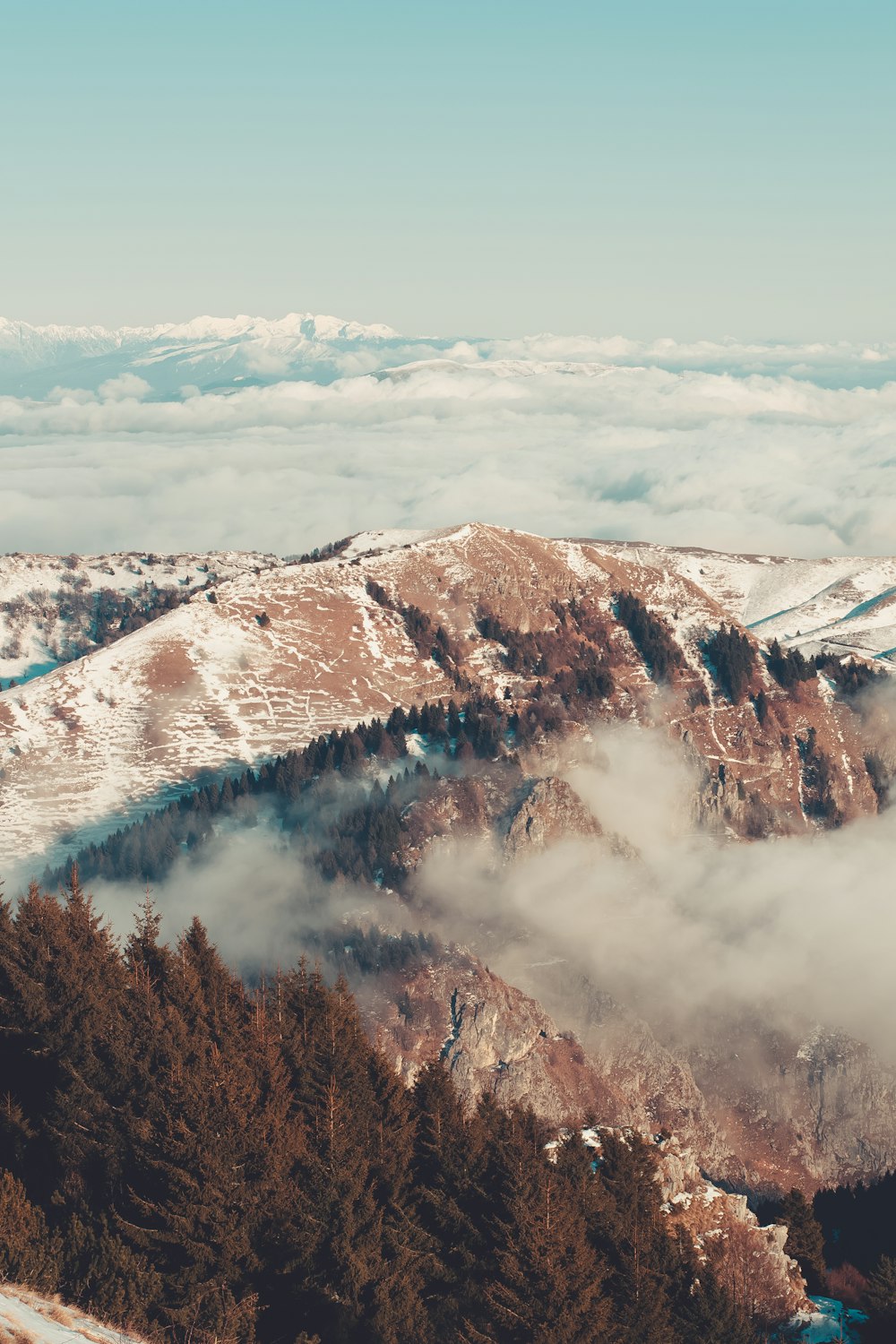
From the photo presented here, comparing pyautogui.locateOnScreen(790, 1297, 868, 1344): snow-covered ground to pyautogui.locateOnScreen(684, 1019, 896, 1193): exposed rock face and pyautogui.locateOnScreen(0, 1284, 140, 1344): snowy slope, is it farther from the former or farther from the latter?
pyautogui.locateOnScreen(684, 1019, 896, 1193): exposed rock face

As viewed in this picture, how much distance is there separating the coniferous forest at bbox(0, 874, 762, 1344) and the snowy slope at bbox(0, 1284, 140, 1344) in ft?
8.27

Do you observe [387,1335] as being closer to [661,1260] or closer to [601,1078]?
[661,1260]

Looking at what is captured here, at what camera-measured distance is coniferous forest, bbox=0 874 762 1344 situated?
5125cm

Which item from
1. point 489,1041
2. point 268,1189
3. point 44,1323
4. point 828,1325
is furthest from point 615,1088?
point 44,1323

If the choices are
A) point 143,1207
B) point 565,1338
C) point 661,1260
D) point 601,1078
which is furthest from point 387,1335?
point 601,1078

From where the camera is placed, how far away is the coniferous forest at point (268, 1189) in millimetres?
51250

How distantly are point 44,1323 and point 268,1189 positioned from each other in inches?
564

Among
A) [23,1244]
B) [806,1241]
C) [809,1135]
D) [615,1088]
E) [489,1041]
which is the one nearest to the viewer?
[23,1244]

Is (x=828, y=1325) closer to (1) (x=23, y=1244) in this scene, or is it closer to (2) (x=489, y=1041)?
(1) (x=23, y=1244)

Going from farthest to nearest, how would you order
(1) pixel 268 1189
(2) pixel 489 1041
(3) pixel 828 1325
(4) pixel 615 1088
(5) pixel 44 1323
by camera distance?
(4) pixel 615 1088, (2) pixel 489 1041, (3) pixel 828 1325, (1) pixel 268 1189, (5) pixel 44 1323

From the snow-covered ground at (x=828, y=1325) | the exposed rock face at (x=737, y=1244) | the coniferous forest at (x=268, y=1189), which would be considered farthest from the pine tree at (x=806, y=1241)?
the coniferous forest at (x=268, y=1189)

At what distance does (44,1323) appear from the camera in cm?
4150

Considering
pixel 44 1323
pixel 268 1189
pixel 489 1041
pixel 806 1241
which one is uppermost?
pixel 44 1323

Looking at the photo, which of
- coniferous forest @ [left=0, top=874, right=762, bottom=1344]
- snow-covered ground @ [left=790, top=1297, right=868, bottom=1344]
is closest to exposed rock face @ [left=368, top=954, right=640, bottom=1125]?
snow-covered ground @ [left=790, top=1297, right=868, bottom=1344]
